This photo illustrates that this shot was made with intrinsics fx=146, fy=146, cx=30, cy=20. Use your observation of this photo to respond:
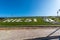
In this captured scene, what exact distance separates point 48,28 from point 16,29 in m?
2.37

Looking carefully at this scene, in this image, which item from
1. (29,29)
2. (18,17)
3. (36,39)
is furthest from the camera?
(18,17)

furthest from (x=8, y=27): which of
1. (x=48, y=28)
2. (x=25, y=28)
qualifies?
(x=48, y=28)

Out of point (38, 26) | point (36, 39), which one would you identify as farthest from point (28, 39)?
point (38, 26)

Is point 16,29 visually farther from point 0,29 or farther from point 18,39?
point 18,39

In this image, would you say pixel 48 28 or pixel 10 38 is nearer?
pixel 10 38

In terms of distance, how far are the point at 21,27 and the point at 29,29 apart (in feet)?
2.44

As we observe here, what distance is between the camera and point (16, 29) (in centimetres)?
1072

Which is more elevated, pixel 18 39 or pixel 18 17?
pixel 18 17

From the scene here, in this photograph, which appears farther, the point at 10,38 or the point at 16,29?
the point at 16,29

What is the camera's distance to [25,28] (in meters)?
10.8

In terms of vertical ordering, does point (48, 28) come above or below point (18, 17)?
below

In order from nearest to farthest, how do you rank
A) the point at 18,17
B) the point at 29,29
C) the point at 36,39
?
the point at 36,39 < the point at 29,29 < the point at 18,17

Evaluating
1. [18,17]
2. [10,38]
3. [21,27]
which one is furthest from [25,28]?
[18,17]

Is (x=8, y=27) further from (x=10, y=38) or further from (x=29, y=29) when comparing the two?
(x=10, y=38)
